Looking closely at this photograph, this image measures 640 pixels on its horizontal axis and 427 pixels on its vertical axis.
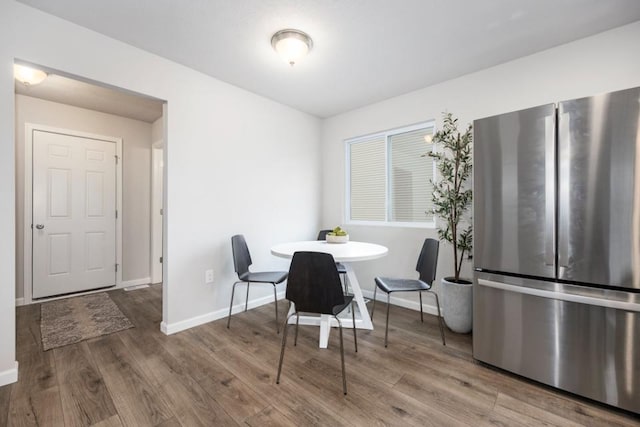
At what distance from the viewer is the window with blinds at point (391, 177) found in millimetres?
3197

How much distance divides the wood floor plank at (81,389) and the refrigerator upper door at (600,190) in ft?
9.47

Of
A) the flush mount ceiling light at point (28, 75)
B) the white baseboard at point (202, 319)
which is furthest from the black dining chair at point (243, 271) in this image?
the flush mount ceiling light at point (28, 75)

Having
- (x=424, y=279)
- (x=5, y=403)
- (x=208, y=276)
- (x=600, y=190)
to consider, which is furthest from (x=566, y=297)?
(x=5, y=403)

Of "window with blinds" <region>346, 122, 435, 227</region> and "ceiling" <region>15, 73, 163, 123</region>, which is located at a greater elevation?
"ceiling" <region>15, 73, 163, 123</region>

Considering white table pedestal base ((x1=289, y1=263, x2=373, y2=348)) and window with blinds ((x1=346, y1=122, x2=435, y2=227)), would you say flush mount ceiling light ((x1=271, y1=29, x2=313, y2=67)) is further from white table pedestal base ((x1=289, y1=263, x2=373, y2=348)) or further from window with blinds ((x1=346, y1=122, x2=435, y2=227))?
white table pedestal base ((x1=289, y1=263, x2=373, y2=348))

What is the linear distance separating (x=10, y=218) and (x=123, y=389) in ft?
4.38

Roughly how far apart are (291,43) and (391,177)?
79.6 inches

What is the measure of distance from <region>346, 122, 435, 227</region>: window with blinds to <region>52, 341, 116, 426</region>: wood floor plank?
3037 mm

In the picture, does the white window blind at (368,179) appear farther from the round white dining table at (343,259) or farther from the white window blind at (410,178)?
the round white dining table at (343,259)

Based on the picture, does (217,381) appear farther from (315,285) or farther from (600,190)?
(600,190)

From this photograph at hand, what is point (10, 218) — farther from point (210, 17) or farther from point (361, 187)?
point (361, 187)

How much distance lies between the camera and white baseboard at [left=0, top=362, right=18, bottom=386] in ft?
5.69

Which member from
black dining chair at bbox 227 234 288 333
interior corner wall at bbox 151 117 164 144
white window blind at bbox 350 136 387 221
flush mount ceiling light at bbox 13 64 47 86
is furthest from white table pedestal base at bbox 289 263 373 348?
interior corner wall at bbox 151 117 164 144

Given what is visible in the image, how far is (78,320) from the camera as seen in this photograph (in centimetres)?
279
